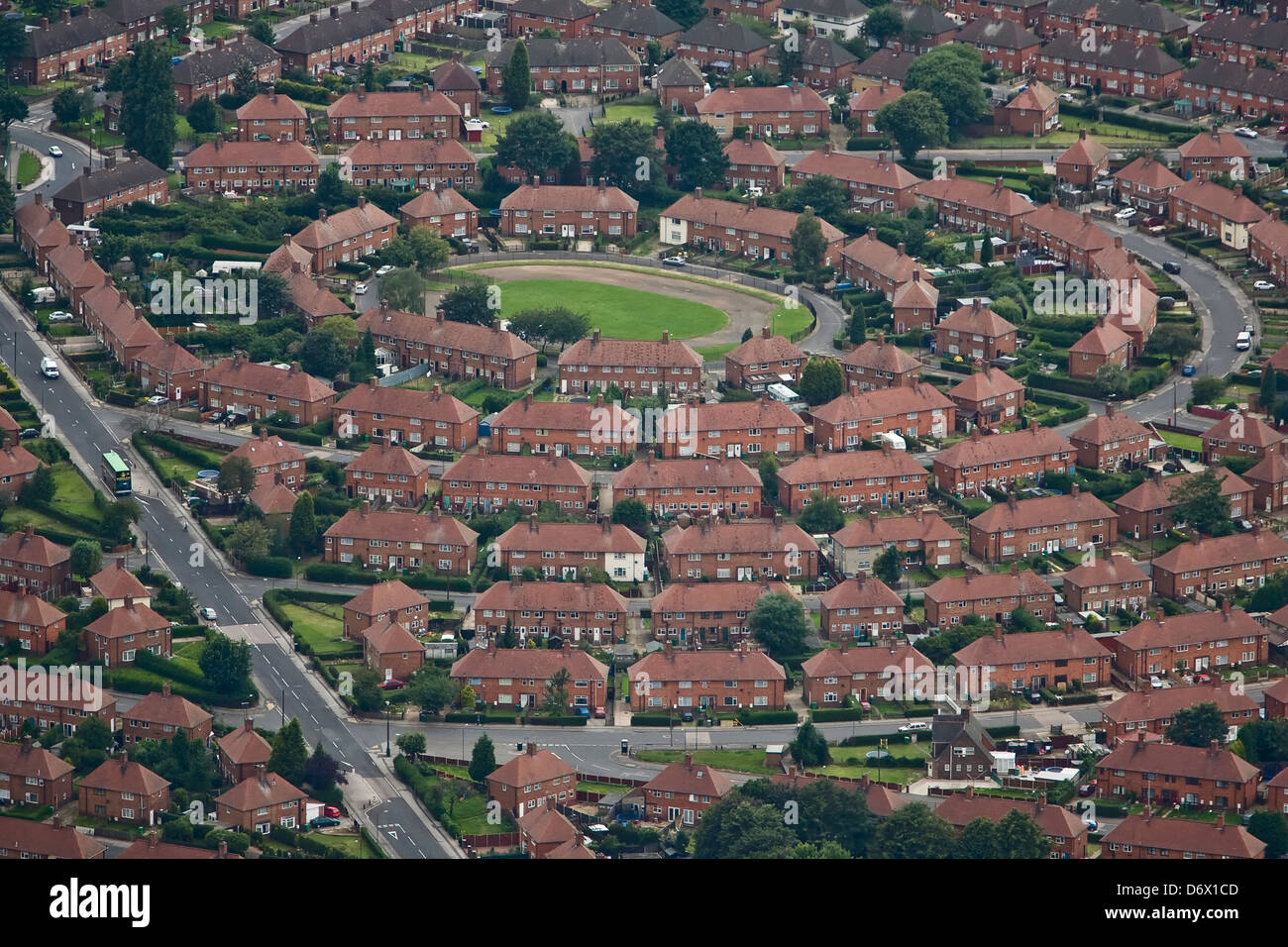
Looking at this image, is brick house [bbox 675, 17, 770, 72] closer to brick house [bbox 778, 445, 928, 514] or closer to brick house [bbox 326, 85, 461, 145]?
brick house [bbox 326, 85, 461, 145]

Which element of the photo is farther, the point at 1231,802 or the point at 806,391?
the point at 806,391

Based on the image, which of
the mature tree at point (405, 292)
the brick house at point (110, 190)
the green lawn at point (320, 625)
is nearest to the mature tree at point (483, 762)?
the green lawn at point (320, 625)

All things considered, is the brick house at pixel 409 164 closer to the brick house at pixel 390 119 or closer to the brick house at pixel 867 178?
the brick house at pixel 390 119

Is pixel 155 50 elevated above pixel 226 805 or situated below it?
above

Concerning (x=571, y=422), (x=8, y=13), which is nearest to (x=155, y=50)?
(x=8, y=13)

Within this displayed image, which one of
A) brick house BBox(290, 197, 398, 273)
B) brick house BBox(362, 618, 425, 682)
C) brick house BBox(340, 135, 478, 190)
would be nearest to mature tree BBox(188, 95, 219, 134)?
brick house BBox(340, 135, 478, 190)
